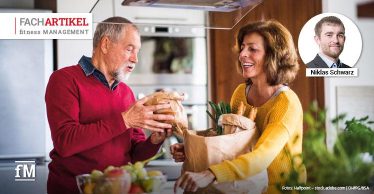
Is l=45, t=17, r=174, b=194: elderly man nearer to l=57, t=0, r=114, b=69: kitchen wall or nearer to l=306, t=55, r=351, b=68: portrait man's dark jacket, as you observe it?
l=57, t=0, r=114, b=69: kitchen wall

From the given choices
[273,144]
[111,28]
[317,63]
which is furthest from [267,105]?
[111,28]

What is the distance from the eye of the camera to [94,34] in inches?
61.9

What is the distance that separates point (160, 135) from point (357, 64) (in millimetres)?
739

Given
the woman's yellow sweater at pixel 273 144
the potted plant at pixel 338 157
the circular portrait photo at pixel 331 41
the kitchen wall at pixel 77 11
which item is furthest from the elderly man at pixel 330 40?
the kitchen wall at pixel 77 11

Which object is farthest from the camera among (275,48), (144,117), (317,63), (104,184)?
(317,63)

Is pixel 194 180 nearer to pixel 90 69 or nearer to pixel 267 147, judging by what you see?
pixel 267 147

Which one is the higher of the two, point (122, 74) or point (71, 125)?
point (122, 74)

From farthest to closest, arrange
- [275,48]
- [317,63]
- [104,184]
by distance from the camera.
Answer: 1. [317,63]
2. [275,48]
3. [104,184]

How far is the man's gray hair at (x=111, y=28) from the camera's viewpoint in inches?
59.9

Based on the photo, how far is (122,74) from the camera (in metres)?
1.55

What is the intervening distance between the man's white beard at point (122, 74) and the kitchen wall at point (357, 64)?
660 millimetres

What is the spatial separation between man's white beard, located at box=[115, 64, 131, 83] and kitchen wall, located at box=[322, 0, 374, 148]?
2.17 ft

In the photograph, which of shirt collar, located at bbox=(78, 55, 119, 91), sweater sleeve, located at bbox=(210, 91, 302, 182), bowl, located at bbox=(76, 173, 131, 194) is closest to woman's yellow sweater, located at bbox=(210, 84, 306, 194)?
sweater sleeve, located at bbox=(210, 91, 302, 182)

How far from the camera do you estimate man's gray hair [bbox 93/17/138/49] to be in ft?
4.99
